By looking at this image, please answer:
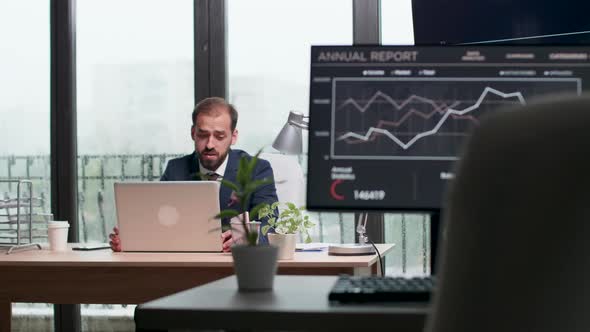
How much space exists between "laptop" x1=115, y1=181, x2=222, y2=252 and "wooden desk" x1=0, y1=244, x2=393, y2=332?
1.9 inches

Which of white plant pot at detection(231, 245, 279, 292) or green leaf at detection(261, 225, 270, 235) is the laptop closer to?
green leaf at detection(261, 225, 270, 235)

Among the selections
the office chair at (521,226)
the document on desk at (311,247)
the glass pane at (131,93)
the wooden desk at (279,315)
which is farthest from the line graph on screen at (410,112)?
the glass pane at (131,93)

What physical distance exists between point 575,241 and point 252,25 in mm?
3912

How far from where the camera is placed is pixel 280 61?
177 inches

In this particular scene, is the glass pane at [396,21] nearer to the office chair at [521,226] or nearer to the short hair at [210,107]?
the short hair at [210,107]

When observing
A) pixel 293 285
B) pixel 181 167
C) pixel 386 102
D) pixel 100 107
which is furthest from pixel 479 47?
pixel 100 107

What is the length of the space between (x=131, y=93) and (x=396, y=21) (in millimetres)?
1523

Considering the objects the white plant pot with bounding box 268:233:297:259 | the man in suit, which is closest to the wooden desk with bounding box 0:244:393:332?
the white plant pot with bounding box 268:233:297:259

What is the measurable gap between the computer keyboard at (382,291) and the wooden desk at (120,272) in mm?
1586

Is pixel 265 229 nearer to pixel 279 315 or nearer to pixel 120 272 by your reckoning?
pixel 120 272

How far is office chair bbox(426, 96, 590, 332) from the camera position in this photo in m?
0.79

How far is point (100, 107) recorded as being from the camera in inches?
190

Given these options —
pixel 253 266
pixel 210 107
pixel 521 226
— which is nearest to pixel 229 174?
pixel 210 107

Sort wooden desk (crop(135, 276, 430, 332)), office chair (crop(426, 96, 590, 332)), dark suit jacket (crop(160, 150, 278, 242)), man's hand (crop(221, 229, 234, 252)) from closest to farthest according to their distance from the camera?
office chair (crop(426, 96, 590, 332)) < wooden desk (crop(135, 276, 430, 332)) < man's hand (crop(221, 229, 234, 252)) < dark suit jacket (crop(160, 150, 278, 242))
